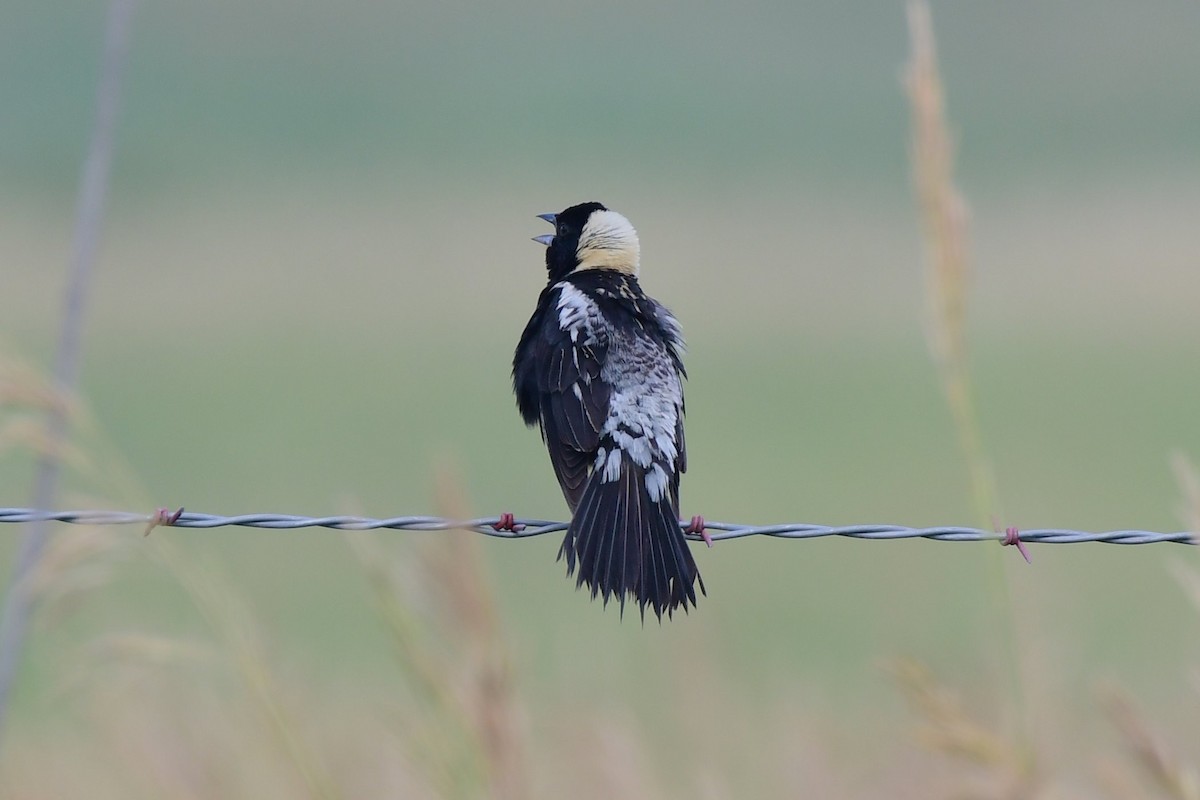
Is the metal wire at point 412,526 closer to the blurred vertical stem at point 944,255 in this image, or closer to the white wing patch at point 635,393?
the blurred vertical stem at point 944,255

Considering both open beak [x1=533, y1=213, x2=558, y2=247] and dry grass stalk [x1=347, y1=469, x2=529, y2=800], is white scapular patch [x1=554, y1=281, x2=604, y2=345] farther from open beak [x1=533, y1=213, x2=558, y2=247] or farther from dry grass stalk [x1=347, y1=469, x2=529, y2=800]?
dry grass stalk [x1=347, y1=469, x2=529, y2=800]

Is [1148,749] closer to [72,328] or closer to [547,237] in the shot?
[72,328]

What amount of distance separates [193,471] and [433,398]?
7.97 metres

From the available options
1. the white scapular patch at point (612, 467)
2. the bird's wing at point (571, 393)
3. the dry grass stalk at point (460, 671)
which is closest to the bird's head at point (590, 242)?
the bird's wing at point (571, 393)

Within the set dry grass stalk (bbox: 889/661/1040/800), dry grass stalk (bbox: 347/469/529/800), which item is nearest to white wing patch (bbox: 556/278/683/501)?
dry grass stalk (bbox: 347/469/529/800)

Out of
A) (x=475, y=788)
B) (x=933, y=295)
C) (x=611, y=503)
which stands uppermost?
(x=933, y=295)

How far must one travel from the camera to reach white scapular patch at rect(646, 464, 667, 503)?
156 inches

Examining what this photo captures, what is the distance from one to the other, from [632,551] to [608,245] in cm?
182

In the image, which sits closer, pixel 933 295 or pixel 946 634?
pixel 933 295

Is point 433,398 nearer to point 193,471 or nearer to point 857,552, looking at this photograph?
point 193,471

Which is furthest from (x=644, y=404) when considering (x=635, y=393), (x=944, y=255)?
(x=944, y=255)

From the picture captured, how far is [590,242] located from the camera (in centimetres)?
535

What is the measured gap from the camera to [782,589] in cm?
1384

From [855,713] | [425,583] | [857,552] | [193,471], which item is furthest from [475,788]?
[193,471]
